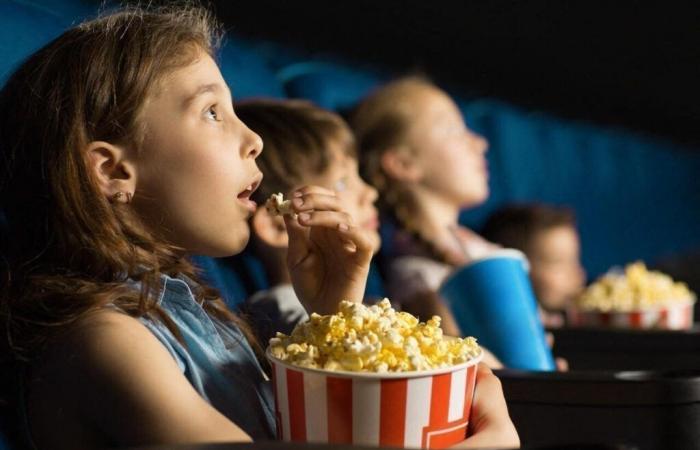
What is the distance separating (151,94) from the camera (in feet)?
2.99

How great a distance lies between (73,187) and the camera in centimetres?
85

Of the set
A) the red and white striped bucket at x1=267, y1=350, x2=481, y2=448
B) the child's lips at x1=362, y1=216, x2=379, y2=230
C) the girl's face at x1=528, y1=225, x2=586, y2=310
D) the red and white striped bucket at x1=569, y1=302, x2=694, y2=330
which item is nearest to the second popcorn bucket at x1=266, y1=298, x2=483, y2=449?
the red and white striped bucket at x1=267, y1=350, x2=481, y2=448

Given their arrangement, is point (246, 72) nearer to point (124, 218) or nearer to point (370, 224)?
point (370, 224)

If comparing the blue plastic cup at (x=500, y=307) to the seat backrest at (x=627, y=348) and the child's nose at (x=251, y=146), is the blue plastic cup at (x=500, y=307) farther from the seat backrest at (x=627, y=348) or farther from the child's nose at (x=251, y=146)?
the child's nose at (x=251, y=146)

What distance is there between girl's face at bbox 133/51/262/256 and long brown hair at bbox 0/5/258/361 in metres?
0.02

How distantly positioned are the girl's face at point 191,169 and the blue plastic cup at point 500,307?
1.34 ft

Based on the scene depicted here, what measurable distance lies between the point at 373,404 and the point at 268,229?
714 mm

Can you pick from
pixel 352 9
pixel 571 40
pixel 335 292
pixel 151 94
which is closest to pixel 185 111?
pixel 151 94

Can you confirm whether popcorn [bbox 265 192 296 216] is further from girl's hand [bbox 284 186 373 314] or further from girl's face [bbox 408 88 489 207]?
girl's face [bbox 408 88 489 207]

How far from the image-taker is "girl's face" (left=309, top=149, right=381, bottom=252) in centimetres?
139

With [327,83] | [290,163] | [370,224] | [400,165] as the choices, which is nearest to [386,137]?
[400,165]

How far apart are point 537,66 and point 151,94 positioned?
83.1 inches

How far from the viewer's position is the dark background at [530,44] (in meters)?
2.00

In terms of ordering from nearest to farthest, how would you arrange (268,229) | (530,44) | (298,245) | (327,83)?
(298,245)
(268,229)
(327,83)
(530,44)
